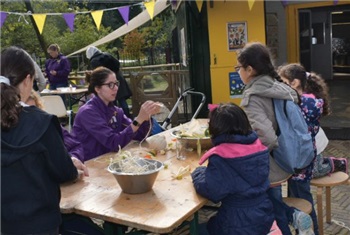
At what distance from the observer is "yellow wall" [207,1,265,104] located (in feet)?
23.0

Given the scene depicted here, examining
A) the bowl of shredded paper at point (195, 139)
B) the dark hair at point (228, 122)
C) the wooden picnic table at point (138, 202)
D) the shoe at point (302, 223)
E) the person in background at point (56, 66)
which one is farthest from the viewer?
the person in background at point (56, 66)

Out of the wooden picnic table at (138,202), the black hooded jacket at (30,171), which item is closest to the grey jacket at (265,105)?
the wooden picnic table at (138,202)

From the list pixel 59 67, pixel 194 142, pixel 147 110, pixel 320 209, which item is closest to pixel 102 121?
pixel 147 110

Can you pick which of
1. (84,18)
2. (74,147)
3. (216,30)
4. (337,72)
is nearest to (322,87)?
(74,147)

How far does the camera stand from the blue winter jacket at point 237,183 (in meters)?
2.01

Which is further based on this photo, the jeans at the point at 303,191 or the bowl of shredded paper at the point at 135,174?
the jeans at the point at 303,191

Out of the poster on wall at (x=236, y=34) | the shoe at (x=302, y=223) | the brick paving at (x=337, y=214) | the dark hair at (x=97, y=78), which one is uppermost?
the poster on wall at (x=236, y=34)

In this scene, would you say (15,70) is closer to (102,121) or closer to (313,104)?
(102,121)

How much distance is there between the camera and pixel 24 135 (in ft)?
5.51

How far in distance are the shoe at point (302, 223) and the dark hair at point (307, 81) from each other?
100cm

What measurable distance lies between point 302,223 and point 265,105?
31.1 inches

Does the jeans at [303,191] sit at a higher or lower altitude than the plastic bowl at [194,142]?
lower

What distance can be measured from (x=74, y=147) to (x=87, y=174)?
368mm

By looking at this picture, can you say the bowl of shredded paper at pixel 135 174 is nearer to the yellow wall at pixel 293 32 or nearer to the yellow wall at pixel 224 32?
the yellow wall at pixel 224 32
